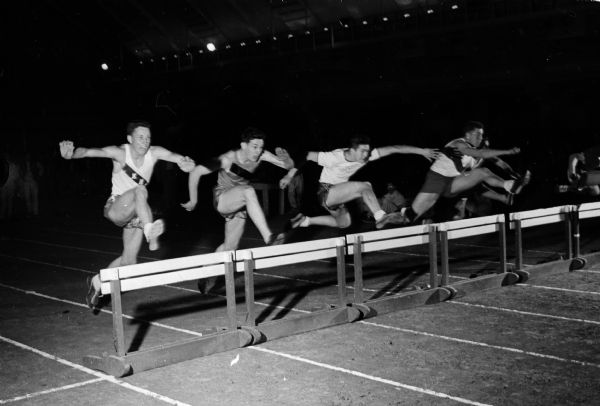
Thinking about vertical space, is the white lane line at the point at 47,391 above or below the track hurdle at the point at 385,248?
below

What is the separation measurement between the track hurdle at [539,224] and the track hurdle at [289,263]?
3.03m

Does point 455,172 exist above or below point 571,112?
below

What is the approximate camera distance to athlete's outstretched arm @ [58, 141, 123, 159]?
7652mm

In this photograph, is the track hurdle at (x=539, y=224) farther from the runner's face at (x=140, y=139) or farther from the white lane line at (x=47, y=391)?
the white lane line at (x=47, y=391)

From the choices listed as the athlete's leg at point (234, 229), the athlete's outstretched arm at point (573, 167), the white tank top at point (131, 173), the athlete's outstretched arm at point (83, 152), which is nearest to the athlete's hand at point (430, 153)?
the athlete's leg at point (234, 229)

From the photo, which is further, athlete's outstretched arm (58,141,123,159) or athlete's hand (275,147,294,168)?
athlete's hand (275,147,294,168)

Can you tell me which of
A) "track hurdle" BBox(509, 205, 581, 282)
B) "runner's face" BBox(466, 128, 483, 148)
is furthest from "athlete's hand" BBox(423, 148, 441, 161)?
"track hurdle" BBox(509, 205, 581, 282)

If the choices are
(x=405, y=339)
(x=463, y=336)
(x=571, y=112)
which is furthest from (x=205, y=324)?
(x=571, y=112)

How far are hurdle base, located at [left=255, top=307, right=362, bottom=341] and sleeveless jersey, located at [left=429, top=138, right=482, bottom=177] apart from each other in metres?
3.80

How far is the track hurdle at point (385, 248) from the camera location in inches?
330

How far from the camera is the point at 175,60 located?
28656 mm

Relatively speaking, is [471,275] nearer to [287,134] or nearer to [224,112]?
[287,134]

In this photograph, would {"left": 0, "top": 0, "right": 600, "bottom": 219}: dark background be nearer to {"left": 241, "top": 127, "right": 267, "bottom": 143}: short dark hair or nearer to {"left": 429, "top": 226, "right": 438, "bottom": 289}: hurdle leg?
{"left": 429, "top": 226, "right": 438, "bottom": 289}: hurdle leg

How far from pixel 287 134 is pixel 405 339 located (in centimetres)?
1661
